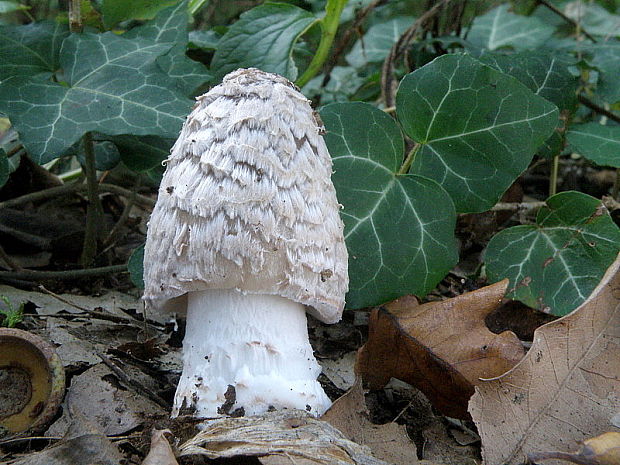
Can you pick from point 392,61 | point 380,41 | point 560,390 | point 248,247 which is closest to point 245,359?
point 248,247

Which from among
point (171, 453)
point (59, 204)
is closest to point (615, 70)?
point (171, 453)

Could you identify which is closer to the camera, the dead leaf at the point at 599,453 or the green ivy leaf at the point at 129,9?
the dead leaf at the point at 599,453

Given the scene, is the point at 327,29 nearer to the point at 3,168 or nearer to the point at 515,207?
the point at 515,207

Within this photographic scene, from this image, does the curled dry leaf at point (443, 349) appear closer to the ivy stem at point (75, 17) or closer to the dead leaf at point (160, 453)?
the dead leaf at point (160, 453)

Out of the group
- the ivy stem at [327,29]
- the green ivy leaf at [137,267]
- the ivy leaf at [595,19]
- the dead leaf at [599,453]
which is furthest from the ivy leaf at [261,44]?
the ivy leaf at [595,19]

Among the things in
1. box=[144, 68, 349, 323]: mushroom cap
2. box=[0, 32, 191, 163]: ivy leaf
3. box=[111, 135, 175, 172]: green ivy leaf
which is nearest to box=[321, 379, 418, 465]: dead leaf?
box=[144, 68, 349, 323]: mushroom cap

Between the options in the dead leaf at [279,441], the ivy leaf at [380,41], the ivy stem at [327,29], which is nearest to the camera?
the dead leaf at [279,441]
